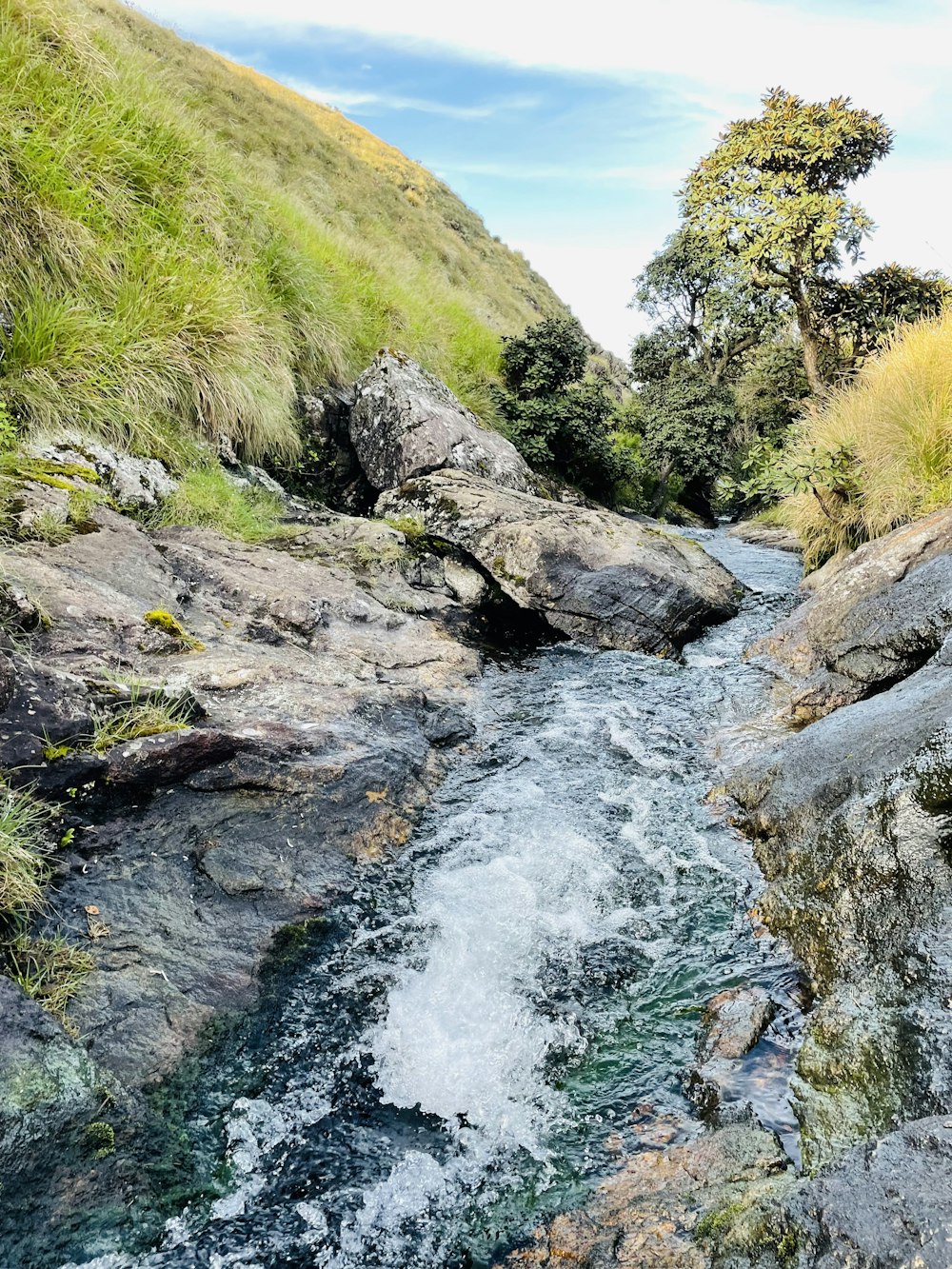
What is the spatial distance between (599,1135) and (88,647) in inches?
140

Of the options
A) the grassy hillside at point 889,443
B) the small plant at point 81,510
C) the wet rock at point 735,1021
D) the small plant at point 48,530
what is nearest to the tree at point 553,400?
the grassy hillside at point 889,443

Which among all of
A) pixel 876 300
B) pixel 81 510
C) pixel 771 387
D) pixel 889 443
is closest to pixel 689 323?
pixel 771 387

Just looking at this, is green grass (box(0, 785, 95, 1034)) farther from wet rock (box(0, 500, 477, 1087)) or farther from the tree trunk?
the tree trunk

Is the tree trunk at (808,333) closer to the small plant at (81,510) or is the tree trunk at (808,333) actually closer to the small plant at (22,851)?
the small plant at (81,510)

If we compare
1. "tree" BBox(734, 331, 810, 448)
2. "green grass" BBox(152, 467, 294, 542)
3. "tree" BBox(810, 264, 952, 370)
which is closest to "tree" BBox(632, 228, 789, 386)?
"tree" BBox(734, 331, 810, 448)

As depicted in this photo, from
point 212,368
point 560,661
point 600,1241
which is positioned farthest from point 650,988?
point 212,368

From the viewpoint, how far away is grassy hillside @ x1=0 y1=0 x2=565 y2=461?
6.79 metres

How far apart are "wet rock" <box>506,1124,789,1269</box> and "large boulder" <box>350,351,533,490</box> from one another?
812 cm

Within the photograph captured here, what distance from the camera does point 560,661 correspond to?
7180 millimetres

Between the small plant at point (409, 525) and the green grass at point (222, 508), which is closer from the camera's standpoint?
the green grass at point (222, 508)

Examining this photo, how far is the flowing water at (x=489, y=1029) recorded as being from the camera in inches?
94.7

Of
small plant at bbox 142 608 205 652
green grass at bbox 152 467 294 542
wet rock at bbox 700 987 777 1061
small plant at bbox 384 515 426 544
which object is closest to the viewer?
wet rock at bbox 700 987 777 1061

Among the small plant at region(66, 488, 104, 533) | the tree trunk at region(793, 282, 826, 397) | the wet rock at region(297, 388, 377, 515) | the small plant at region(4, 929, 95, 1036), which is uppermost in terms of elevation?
the tree trunk at region(793, 282, 826, 397)

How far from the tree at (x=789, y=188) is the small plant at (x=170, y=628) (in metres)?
13.1
